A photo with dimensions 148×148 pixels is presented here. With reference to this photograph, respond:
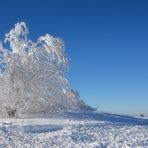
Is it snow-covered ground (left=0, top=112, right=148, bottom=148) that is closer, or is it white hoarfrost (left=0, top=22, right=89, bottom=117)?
snow-covered ground (left=0, top=112, right=148, bottom=148)

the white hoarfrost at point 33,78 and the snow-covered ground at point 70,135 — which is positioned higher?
Result: the white hoarfrost at point 33,78

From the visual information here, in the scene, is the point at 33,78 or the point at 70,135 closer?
the point at 70,135

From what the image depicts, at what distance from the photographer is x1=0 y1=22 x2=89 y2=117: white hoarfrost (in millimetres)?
35062

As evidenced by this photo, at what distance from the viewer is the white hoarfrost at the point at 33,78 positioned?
35.1m

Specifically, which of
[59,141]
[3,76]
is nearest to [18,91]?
[3,76]

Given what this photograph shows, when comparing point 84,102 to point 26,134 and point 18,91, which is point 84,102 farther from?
point 26,134

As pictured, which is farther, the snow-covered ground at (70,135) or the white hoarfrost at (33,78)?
the white hoarfrost at (33,78)

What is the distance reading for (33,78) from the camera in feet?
119

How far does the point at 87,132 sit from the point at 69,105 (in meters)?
13.2

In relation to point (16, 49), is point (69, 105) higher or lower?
lower

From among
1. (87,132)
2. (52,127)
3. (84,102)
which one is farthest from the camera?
(84,102)

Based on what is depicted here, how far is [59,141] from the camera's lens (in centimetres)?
2170

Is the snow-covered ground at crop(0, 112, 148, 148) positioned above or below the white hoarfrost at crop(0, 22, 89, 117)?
below

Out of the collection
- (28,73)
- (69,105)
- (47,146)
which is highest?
(28,73)
